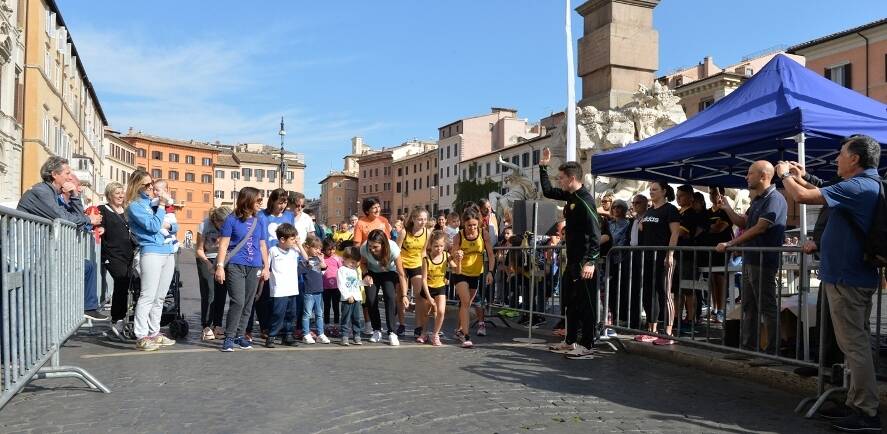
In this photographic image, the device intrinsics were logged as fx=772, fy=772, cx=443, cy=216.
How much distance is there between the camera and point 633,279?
27.9 ft

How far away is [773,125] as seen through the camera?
6.78 m

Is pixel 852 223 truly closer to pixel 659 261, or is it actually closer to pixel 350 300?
pixel 659 261

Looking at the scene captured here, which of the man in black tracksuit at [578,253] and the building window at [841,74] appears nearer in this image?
the man in black tracksuit at [578,253]

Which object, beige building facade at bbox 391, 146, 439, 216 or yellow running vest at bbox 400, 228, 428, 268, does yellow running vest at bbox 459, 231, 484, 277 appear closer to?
yellow running vest at bbox 400, 228, 428, 268

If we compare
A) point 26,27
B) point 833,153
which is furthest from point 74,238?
point 26,27

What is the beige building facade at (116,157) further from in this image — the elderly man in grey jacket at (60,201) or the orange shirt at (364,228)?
the orange shirt at (364,228)

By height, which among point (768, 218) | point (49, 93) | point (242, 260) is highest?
point (49, 93)

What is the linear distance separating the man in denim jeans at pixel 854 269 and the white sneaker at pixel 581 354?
2.94 m

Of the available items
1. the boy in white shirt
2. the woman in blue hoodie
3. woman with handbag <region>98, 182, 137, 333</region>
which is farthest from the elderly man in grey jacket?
the boy in white shirt

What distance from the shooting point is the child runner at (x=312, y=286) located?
8922 millimetres

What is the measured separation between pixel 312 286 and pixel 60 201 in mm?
2809

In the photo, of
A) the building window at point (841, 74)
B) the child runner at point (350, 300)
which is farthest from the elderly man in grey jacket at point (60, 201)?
the building window at point (841, 74)

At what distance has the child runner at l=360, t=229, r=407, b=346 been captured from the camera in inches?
347

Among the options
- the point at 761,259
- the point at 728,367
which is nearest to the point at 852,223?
the point at 761,259
